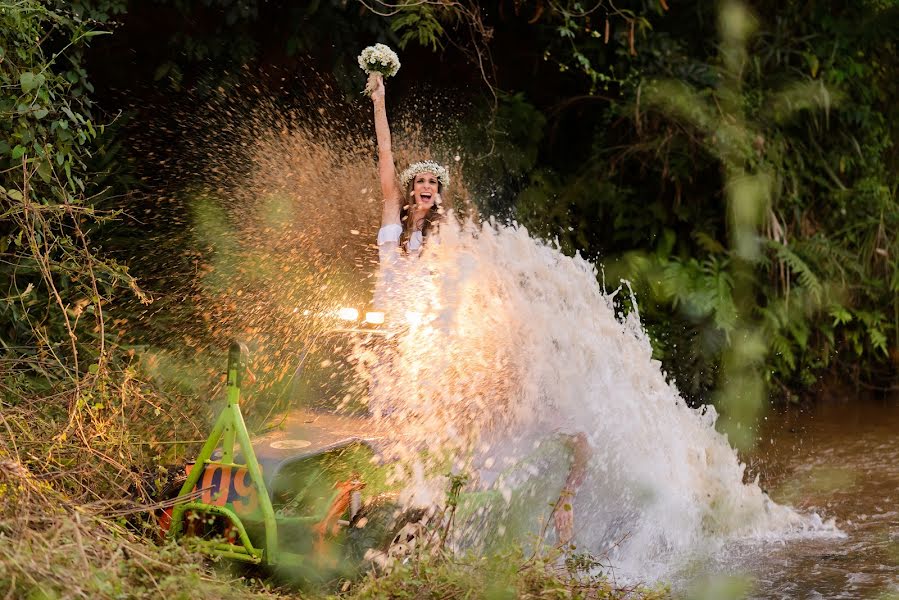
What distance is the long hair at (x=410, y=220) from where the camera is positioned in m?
5.96

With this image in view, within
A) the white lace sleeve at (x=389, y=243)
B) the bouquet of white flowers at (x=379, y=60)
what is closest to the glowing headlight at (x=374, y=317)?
the white lace sleeve at (x=389, y=243)

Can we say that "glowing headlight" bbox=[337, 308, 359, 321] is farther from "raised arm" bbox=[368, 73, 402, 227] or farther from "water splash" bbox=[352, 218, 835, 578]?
"raised arm" bbox=[368, 73, 402, 227]

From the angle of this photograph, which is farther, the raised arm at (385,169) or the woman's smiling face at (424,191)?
the raised arm at (385,169)

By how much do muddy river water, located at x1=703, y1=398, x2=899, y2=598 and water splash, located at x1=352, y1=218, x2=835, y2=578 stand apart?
0.93ft

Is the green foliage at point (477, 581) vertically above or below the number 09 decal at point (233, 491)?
below

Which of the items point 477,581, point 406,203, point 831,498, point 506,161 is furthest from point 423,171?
point 831,498

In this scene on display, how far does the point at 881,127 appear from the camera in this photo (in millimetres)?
10664

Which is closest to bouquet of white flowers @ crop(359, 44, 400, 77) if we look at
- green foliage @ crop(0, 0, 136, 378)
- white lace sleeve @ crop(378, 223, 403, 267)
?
white lace sleeve @ crop(378, 223, 403, 267)

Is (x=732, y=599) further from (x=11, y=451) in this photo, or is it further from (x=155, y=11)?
(x=155, y=11)

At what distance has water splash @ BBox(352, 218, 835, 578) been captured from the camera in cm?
546

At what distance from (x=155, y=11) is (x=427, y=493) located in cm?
461

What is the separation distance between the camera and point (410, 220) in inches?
237

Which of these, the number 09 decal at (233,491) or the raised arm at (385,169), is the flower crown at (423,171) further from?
the number 09 decal at (233,491)

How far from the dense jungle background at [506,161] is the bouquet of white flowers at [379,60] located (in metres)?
1.41
